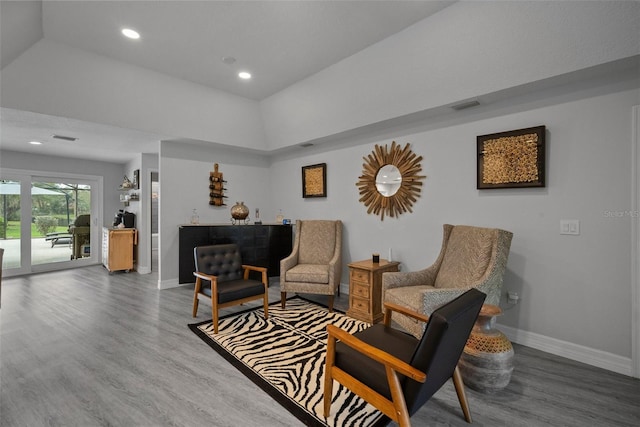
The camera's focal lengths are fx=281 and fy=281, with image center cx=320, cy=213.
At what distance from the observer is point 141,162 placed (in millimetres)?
5746

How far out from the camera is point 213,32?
9.50ft

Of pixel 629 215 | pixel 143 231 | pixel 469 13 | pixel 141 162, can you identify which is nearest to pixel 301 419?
pixel 629 215

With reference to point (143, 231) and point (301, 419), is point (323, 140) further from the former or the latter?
point (143, 231)

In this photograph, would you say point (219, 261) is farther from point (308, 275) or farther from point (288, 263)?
point (308, 275)

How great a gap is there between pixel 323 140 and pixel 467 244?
8.83ft

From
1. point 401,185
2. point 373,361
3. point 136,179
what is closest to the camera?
point 373,361

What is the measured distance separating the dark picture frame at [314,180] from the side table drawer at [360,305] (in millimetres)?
1905

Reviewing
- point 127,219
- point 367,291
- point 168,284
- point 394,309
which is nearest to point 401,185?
point 367,291

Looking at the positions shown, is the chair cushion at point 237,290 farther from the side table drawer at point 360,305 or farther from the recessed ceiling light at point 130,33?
the recessed ceiling light at point 130,33

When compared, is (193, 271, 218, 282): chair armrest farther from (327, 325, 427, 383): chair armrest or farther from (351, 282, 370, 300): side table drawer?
(327, 325, 427, 383): chair armrest

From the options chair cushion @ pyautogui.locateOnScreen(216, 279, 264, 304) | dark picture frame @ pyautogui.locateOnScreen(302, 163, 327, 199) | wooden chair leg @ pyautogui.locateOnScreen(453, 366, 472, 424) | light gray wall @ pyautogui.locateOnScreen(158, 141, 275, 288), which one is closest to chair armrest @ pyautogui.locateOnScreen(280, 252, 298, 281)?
chair cushion @ pyautogui.locateOnScreen(216, 279, 264, 304)

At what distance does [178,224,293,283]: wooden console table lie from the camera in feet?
14.8

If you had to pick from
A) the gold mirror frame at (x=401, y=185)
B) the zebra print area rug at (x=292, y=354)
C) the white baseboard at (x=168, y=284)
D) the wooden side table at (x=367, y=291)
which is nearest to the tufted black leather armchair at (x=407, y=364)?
the zebra print area rug at (x=292, y=354)

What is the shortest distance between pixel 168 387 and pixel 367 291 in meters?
2.14
